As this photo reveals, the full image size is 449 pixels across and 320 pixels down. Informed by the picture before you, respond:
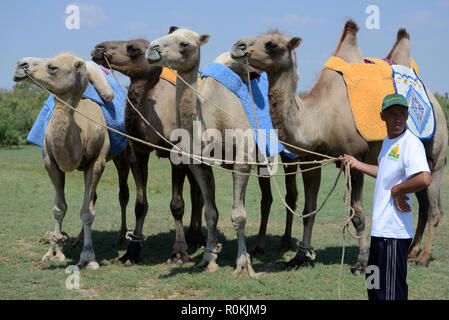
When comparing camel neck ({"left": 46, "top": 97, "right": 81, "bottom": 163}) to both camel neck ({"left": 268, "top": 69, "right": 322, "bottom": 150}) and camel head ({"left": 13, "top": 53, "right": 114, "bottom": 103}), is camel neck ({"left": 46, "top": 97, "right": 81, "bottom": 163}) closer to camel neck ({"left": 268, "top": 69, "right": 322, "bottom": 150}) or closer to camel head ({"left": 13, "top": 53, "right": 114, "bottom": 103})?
camel head ({"left": 13, "top": 53, "right": 114, "bottom": 103})

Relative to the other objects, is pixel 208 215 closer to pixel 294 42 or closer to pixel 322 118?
pixel 322 118

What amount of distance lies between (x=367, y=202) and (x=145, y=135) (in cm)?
796

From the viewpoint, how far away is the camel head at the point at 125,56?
7.02 meters

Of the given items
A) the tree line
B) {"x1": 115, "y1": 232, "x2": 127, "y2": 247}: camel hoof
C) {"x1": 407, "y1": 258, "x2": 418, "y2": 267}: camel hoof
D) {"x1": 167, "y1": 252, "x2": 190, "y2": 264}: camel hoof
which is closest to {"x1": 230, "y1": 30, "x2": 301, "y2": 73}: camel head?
{"x1": 167, "y1": 252, "x2": 190, "y2": 264}: camel hoof

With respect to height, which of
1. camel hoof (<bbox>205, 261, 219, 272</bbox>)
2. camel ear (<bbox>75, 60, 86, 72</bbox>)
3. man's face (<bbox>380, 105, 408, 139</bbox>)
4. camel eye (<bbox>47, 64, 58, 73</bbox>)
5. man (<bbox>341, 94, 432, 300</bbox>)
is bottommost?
camel hoof (<bbox>205, 261, 219, 272</bbox>)

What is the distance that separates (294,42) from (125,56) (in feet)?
8.23

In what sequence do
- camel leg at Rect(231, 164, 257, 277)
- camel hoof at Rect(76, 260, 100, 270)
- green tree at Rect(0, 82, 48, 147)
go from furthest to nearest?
green tree at Rect(0, 82, 48, 147) < camel hoof at Rect(76, 260, 100, 270) < camel leg at Rect(231, 164, 257, 277)

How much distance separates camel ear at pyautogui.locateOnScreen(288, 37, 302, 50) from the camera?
591 centimetres

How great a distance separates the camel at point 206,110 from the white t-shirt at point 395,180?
98.1 inches

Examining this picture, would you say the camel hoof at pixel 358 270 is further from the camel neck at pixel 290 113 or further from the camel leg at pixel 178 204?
the camel leg at pixel 178 204

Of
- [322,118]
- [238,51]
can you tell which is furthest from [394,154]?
[238,51]

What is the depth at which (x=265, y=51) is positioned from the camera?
19.4 ft

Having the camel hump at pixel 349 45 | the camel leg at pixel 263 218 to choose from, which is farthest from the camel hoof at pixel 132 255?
the camel hump at pixel 349 45

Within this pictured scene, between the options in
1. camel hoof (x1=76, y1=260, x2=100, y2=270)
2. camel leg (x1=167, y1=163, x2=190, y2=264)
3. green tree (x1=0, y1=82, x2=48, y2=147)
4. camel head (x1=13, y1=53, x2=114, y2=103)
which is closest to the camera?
camel head (x1=13, y1=53, x2=114, y2=103)
